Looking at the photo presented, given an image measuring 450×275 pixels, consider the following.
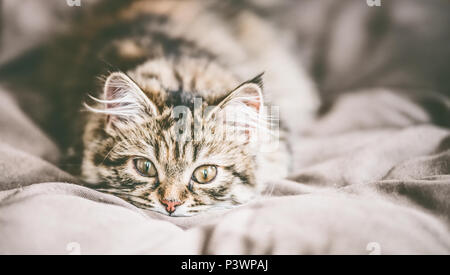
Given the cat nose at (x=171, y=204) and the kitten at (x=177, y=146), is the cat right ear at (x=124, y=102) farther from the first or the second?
the cat nose at (x=171, y=204)

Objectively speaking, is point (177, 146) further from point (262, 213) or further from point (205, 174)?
point (262, 213)

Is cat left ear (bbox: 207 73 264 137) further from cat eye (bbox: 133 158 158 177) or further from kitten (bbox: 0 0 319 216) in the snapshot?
cat eye (bbox: 133 158 158 177)

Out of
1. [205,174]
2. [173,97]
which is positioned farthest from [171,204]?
[173,97]

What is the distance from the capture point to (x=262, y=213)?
26.4 inches

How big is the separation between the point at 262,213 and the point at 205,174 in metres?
0.16

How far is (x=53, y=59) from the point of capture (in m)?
0.99

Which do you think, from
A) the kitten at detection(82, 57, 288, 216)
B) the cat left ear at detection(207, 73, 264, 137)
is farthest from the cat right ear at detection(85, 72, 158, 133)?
the cat left ear at detection(207, 73, 264, 137)

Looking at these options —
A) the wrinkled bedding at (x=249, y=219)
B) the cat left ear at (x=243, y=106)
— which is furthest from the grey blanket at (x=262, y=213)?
the cat left ear at (x=243, y=106)

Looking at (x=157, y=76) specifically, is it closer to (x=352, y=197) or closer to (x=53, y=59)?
(x=53, y=59)

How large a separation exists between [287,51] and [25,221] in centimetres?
84

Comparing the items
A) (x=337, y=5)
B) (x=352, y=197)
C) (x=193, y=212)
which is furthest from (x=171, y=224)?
(x=337, y=5)

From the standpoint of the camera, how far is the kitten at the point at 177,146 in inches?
29.2

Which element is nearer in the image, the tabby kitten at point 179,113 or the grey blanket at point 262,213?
the grey blanket at point 262,213

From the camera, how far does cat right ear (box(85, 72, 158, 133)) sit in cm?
76
